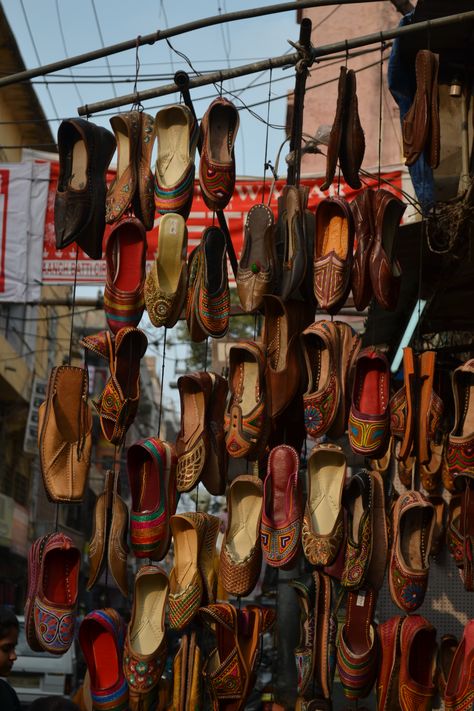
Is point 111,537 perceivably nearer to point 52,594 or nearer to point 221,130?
point 52,594

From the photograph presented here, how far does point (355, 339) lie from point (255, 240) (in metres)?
0.60

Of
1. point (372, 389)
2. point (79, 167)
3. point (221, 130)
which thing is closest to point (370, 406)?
point (372, 389)

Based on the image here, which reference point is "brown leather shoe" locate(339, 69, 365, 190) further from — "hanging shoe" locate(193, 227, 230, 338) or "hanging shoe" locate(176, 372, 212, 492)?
"hanging shoe" locate(176, 372, 212, 492)

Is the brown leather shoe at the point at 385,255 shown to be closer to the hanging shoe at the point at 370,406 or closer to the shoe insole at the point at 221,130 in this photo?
the hanging shoe at the point at 370,406

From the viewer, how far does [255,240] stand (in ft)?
14.0

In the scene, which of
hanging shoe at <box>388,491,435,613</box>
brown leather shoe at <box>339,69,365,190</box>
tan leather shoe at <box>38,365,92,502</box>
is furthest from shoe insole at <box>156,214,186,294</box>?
hanging shoe at <box>388,491,435,613</box>

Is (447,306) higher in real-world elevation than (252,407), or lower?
higher

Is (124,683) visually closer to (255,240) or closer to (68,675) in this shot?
(255,240)

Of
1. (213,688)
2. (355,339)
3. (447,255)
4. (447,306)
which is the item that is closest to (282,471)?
(355,339)

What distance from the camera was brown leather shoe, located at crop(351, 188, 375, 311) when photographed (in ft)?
13.2

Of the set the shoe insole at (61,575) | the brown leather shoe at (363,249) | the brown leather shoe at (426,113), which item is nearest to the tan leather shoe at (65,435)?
the shoe insole at (61,575)

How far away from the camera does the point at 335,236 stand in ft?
13.7

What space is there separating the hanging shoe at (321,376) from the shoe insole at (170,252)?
559 millimetres

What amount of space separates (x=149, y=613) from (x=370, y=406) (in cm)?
116
